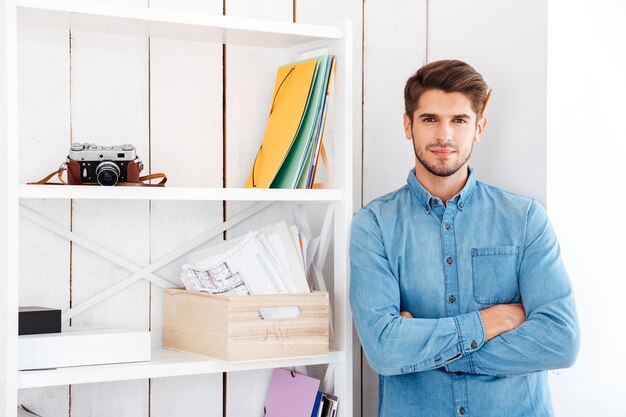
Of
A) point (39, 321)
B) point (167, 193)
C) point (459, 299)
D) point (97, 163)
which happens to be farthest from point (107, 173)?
point (459, 299)

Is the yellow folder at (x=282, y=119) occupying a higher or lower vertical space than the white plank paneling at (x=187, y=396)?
higher

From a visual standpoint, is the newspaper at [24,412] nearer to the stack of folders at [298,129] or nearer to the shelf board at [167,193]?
the shelf board at [167,193]

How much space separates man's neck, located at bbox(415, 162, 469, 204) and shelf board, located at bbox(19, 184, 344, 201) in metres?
0.19

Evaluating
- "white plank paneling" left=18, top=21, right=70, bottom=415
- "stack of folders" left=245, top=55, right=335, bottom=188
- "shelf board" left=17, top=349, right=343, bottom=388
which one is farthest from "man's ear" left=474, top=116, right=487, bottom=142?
"white plank paneling" left=18, top=21, right=70, bottom=415

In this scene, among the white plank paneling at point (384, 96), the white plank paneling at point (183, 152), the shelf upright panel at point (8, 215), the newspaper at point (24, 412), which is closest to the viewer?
the shelf upright panel at point (8, 215)

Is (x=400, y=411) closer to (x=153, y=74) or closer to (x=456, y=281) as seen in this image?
(x=456, y=281)

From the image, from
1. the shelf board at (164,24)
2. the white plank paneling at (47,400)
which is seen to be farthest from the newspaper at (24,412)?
the shelf board at (164,24)

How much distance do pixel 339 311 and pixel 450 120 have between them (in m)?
0.50

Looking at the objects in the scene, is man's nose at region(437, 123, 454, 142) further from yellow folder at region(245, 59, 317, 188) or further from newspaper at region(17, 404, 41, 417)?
newspaper at region(17, 404, 41, 417)

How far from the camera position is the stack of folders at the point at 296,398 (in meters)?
1.82

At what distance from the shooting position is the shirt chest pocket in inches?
67.1

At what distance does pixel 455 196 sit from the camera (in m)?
1.76

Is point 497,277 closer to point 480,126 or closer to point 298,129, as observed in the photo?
point 480,126

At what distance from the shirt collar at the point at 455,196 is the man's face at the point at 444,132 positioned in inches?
1.8
